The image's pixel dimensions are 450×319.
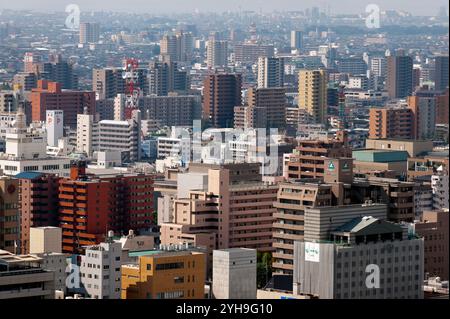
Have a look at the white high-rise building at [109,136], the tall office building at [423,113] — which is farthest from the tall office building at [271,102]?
the white high-rise building at [109,136]

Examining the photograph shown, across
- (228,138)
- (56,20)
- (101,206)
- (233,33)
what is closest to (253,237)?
(101,206)

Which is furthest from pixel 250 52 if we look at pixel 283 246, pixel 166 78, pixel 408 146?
pixel 283 246

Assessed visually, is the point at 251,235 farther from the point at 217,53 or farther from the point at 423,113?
the point at 217,53

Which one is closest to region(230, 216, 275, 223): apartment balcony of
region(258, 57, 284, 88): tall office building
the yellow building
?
the yellow building

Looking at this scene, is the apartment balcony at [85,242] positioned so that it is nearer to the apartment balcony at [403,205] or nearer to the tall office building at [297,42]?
the apartment balcony at [403,205]

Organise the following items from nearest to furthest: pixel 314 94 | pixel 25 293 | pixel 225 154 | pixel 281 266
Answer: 1. pixel 25 293
2. pixel 281 266
3. pixel 225 154
4. pixel 314 94

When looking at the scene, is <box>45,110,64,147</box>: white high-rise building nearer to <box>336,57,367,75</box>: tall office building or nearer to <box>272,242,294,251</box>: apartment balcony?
<box>336,57,367,75</box>: tall office building

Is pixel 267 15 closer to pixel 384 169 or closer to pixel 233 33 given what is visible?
pixel 233 33
